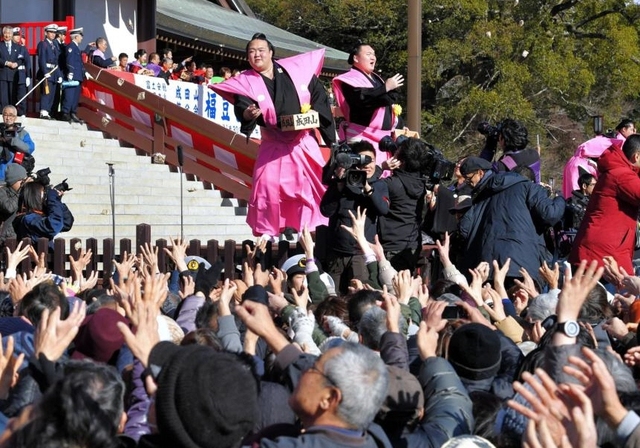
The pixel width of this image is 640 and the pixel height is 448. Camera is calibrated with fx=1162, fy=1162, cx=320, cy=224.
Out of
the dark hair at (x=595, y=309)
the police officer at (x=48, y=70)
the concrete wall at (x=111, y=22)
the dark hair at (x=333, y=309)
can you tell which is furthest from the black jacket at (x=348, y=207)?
the concrete wall at (x=111, y=22)

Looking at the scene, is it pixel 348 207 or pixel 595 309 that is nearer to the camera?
pixel 595 309

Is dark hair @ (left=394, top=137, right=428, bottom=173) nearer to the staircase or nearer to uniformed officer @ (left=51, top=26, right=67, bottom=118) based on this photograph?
the staircase

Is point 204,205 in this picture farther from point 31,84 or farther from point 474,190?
point 474,190

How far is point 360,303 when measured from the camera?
201 inches

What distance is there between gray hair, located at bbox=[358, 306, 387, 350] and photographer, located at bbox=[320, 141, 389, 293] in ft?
11.3

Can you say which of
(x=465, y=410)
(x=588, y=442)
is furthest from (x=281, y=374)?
(x=588, y=442)

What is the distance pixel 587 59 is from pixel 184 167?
41.3 feet

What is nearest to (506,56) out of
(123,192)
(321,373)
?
(123,192)

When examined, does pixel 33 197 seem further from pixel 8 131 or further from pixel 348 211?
pixel 8 131

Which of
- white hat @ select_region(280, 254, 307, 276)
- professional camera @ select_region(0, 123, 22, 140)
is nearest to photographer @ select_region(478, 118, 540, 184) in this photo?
white hat @ select_region(280, 254, 307, 276)

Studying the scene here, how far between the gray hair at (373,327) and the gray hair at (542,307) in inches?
41.0

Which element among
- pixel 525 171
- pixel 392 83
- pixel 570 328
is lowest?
pixel 570 328

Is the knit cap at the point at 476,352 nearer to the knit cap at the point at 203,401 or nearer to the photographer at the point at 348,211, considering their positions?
the knit cap at the point at 203,401

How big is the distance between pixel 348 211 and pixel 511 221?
3.78 ft
